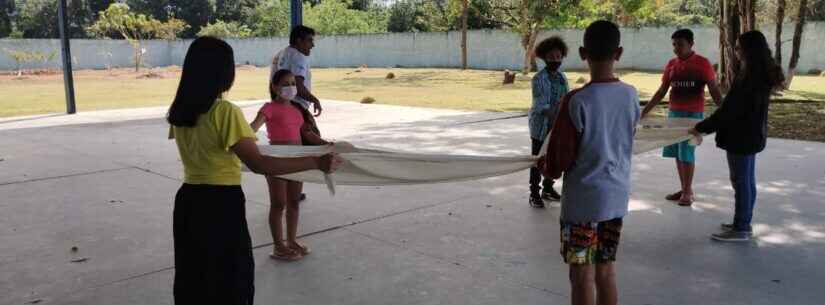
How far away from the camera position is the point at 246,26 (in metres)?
53.4

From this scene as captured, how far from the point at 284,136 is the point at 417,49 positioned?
3592cm

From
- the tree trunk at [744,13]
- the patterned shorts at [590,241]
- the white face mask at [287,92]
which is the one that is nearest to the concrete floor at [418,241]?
the patterned shorts at [590,241]

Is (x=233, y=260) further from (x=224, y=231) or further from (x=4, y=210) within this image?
(x=4, y=210)

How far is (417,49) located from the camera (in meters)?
39.3

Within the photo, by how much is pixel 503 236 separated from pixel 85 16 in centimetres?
5515

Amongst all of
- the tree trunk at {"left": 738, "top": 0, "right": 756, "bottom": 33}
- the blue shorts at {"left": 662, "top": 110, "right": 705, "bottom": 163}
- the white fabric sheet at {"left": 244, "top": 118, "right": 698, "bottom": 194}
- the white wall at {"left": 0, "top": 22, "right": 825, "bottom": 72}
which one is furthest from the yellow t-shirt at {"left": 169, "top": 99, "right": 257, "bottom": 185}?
the white wall at {"left": 0, "top": 22, "right": 825, "bottom": 72}

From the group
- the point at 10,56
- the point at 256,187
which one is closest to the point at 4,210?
the point at 256,187

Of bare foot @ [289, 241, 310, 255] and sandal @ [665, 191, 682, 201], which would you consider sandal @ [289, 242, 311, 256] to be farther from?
sandal @ [665, 191, 682, 201]

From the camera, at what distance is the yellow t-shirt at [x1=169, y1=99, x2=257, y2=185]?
7.80 ft

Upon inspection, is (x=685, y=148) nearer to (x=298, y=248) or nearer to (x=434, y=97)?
(x=298, y=248)

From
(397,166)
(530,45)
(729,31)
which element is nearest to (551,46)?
(397,166)

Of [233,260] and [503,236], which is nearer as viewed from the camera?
[233,260]

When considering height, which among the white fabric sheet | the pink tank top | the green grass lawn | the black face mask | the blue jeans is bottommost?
the green grass lawn

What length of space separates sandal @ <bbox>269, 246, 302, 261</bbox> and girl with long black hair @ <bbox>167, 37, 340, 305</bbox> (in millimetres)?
1377
